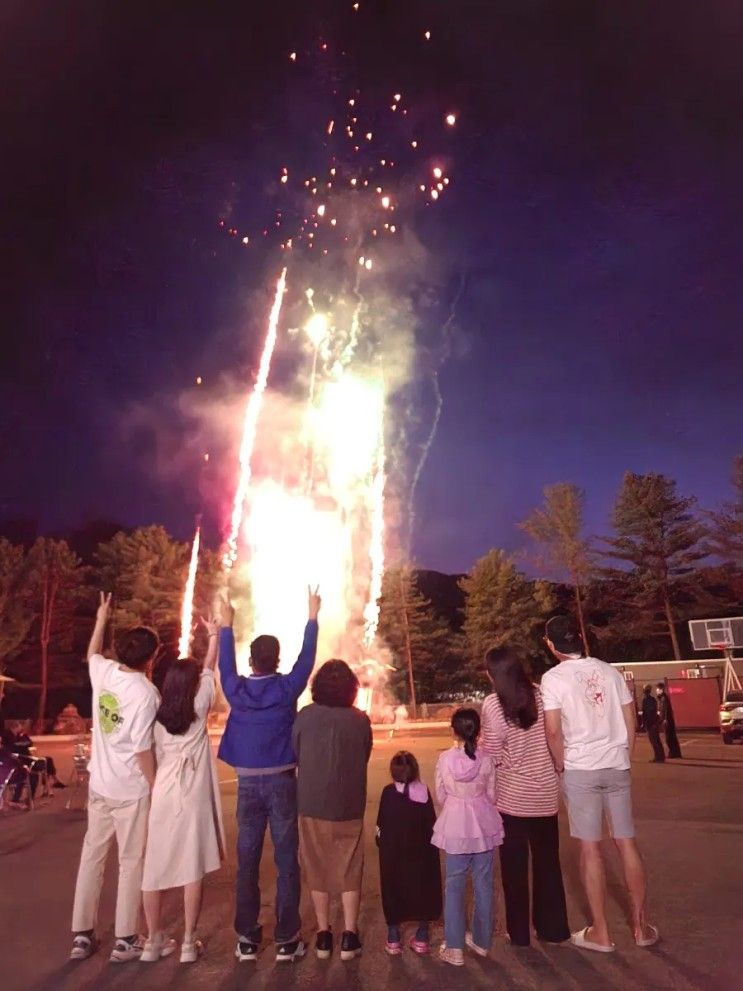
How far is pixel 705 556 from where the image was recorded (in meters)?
45.0

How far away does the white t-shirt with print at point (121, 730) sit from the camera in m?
4.90

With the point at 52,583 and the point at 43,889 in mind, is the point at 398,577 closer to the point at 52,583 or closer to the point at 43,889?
the point at 52,583

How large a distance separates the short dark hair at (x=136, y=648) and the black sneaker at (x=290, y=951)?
6.45 ft

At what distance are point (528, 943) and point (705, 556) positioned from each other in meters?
44.4

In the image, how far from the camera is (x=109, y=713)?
5.01 m

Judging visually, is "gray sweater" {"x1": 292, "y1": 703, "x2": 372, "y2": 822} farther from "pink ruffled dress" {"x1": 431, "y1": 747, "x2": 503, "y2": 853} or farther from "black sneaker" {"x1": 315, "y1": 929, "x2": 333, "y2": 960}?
"black sneaker" {"x1": 315, "y1": 929, "x2": 333, "y2": 960}

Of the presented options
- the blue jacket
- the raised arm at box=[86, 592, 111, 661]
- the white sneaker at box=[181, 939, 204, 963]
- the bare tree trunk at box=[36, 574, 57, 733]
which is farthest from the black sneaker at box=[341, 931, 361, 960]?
the bare tree trunk at box=[36, 574, 57, 733]

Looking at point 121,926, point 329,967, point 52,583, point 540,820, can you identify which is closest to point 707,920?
point 540,820

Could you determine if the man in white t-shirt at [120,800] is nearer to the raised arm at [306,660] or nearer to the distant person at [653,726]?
the raised arm at [306,660]

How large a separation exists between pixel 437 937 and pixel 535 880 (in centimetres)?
83

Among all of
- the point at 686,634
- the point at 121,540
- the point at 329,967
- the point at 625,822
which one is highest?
the point at 121,540

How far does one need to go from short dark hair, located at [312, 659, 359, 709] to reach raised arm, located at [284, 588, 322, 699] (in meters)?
0.09

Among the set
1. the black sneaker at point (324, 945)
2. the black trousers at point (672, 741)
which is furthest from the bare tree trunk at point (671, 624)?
the black sneaker at point (324, 945)

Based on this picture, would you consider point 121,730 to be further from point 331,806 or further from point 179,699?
point 331,806
